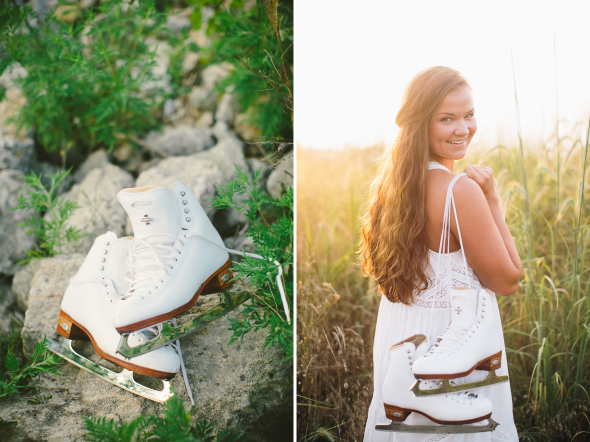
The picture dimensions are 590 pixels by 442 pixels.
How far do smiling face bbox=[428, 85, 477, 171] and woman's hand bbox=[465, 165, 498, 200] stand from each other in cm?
7

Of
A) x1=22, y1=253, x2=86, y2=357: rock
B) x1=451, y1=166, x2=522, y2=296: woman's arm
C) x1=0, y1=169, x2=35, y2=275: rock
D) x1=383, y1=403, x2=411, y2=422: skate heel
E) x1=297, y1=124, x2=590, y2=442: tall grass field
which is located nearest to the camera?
x1=451, y1=166, x2=522, y2=296: woman's arm

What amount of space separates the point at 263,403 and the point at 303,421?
7.9 inches

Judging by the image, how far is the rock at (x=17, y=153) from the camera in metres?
1.88

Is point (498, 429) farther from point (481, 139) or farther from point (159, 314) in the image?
point (159, 314)

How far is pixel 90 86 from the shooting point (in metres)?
1.84

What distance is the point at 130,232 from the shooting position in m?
1.74

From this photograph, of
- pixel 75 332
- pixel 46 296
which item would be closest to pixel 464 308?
pixel 75 332

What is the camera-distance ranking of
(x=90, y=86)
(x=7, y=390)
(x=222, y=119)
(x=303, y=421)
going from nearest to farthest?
(x=7, y=390) < (x=303, y=421) < (x=90, y=86) < (x=222, y=119)

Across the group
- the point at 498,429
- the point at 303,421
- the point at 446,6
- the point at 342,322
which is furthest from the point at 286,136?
the point at 498,429

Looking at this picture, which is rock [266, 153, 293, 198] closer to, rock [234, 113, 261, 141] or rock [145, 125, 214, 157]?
rock [234, 113, 261, 141]

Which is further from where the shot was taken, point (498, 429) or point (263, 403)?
point (263, 403)

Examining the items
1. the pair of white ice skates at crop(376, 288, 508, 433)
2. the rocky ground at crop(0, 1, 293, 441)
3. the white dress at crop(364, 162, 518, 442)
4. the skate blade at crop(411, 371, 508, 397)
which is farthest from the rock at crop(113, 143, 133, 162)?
the skate blade at crop(411, 371, 508, 397)

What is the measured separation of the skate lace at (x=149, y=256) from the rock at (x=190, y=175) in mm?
415

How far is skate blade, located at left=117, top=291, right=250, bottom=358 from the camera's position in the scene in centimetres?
125
